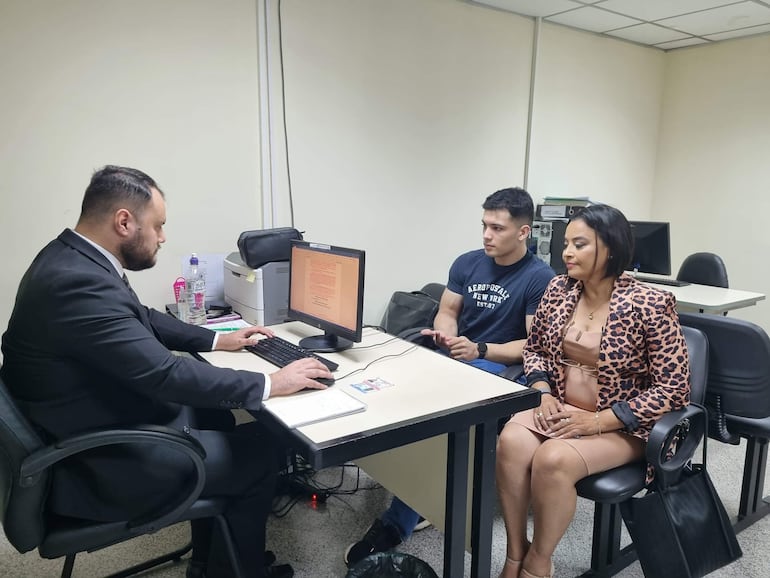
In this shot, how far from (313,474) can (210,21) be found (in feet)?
7.07

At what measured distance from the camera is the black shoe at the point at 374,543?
6.42 ft

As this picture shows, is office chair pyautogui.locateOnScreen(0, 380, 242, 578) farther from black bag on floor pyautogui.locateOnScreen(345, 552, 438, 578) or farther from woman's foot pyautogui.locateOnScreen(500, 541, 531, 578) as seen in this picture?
woman's foot pyautogui.locateOnScreen(500, 541, 531, 578)

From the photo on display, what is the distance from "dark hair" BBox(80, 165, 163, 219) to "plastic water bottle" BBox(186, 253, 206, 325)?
941mm

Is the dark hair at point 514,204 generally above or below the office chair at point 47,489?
above

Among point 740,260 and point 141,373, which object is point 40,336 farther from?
point 740,260

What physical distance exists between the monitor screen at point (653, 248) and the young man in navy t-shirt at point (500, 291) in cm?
122

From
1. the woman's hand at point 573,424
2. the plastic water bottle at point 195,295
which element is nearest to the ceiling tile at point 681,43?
the woman's hand at point 573,424

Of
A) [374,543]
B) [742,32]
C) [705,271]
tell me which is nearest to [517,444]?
[374,543]

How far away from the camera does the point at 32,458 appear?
1186 mm

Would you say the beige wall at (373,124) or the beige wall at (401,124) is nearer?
the beige wall at (373,124)

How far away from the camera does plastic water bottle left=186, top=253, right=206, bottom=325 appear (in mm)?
2357

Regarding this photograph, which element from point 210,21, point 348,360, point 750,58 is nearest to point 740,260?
point 750,58

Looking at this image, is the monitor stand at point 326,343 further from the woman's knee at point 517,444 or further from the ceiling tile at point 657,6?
the ceiling tile at point 657,6

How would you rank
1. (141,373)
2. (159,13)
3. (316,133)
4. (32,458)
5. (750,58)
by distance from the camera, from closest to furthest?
(32,458), (141,373), (159,13), (316,133), (750,58)
